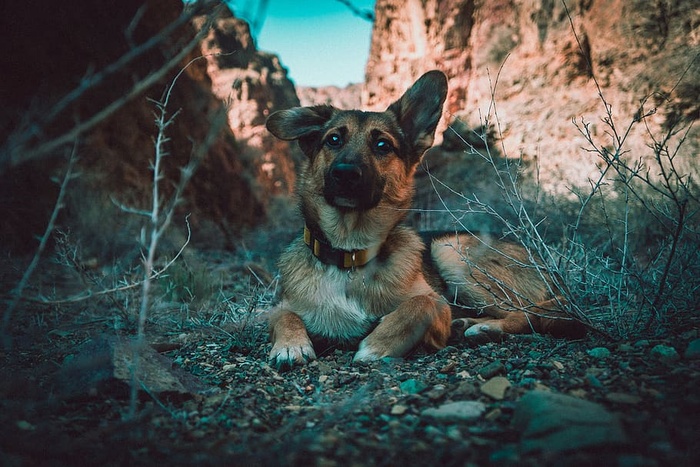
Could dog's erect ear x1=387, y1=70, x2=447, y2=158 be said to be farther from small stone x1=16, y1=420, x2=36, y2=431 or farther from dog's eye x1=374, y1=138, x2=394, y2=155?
small stone x1=16, y1=420, x2=36, y2=431

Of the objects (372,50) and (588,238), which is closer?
(588,238)

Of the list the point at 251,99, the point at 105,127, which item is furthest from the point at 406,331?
the point at 251,99

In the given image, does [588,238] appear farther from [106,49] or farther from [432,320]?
[106,49]

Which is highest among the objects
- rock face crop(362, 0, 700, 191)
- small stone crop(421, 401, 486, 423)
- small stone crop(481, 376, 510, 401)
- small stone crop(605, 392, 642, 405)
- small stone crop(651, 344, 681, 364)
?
rock face crop(362, 0, 700, 191)

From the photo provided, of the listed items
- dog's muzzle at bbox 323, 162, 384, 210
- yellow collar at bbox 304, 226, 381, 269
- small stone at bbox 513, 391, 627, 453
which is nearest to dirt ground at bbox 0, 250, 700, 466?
small stone at bbox 513, 391, 627, 453

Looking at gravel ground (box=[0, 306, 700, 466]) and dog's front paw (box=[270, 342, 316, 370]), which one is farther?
dog's front paw (box=[270, 342, 316, 370])

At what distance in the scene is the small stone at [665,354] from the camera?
2.10 metres

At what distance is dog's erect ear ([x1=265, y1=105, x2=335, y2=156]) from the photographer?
12.6 ft

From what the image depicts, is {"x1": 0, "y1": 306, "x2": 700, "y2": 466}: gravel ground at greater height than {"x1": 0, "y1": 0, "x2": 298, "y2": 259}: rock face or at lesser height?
lesser

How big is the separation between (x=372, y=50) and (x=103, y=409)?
40.5ft

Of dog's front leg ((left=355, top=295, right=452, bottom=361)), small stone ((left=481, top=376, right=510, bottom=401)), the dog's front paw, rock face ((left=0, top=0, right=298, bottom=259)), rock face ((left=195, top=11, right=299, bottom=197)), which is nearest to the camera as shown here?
small stone ((left=481, top=376, right=510, bottom=401))

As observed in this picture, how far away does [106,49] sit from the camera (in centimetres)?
681

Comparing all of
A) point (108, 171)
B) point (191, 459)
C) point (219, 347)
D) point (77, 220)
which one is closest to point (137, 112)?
point (108, 171)

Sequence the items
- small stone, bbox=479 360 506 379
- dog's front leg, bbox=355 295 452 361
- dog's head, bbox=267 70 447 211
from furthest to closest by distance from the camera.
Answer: dog's head, bbox=267 70 447 211, dog's front leg, bbox=355 295 452 361, small stone, bbox=479 360 506 379
